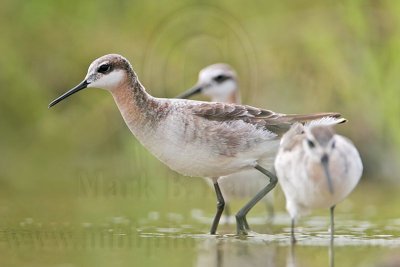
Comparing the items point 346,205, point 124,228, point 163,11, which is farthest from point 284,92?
point 124,228

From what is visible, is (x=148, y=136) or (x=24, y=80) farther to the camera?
(x=24, y=80)

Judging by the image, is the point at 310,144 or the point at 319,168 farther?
the point at 310,144

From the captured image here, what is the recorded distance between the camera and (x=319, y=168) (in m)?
8.23

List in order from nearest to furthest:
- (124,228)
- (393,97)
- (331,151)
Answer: (331,151)
(124,228)
(393,97)

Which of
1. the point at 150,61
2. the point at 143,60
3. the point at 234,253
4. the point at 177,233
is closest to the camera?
the point at 234,253

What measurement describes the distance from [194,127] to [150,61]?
273 inches

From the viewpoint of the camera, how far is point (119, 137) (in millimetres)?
16219

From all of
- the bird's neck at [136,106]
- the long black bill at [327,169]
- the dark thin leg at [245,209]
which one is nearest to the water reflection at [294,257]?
the long black bill at [327,169]

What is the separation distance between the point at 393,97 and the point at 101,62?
5199mm

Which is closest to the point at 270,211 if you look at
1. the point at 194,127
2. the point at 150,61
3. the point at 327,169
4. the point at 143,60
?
the point at 194,127

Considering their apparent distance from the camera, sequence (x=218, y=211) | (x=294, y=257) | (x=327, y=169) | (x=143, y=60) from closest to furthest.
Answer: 1. (x=294, y=257)
2. (x=327, y=169)
3. (x=218, y=211)
4. (x=143, y=60)

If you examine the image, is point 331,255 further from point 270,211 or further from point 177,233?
point 270,211

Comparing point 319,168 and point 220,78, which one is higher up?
point 220,78

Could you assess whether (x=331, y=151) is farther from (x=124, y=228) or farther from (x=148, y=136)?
(x=124, y=228)
